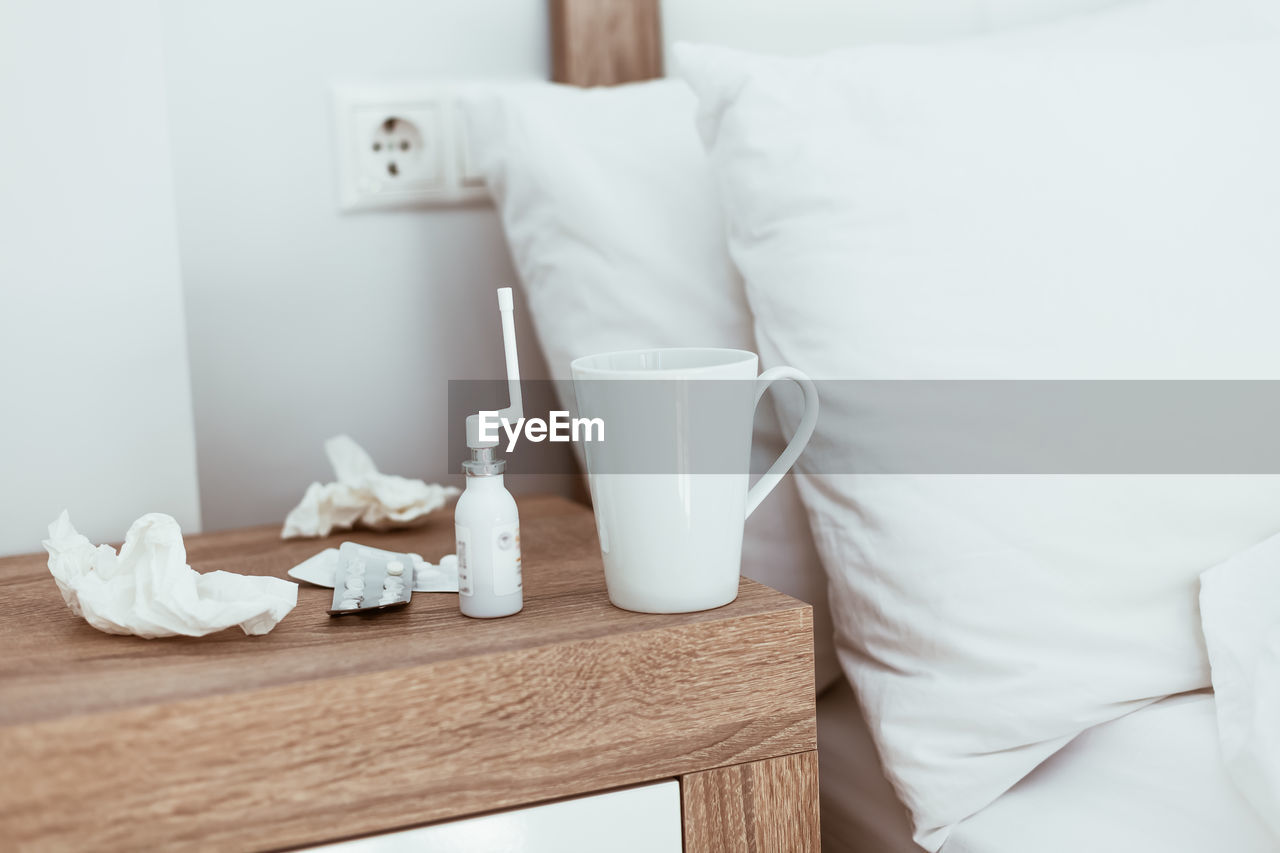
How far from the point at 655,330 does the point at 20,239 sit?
0.51 meters

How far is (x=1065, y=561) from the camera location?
0.65 meters

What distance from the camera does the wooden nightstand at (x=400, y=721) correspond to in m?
0.48

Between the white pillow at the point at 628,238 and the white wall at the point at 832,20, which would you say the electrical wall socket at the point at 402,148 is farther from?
the white wall at the point at 832,20

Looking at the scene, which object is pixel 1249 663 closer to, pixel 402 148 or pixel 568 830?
pixel 568 830

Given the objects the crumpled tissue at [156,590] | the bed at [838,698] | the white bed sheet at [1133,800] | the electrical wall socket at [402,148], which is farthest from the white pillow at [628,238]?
the crumpled tissue at [156,590]

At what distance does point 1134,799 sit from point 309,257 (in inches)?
34.0

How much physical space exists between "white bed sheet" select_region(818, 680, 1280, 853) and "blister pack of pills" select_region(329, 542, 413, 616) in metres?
0.39

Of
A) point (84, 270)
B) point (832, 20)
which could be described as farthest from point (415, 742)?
point (832, 20)

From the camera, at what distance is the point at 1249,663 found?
604 mm

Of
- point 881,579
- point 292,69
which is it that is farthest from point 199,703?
point 292,69

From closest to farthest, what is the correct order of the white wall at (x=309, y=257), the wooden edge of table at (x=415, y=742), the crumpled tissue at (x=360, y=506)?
1. the wooden edge of table at (x=415, y=742)
2. the crumpled tissue at (x=360, y=506)
3. the white wall at (x=309, y=257)

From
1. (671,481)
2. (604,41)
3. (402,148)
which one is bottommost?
(671,481)

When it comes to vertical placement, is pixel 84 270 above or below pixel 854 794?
above

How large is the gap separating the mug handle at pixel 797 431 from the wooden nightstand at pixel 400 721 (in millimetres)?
64
